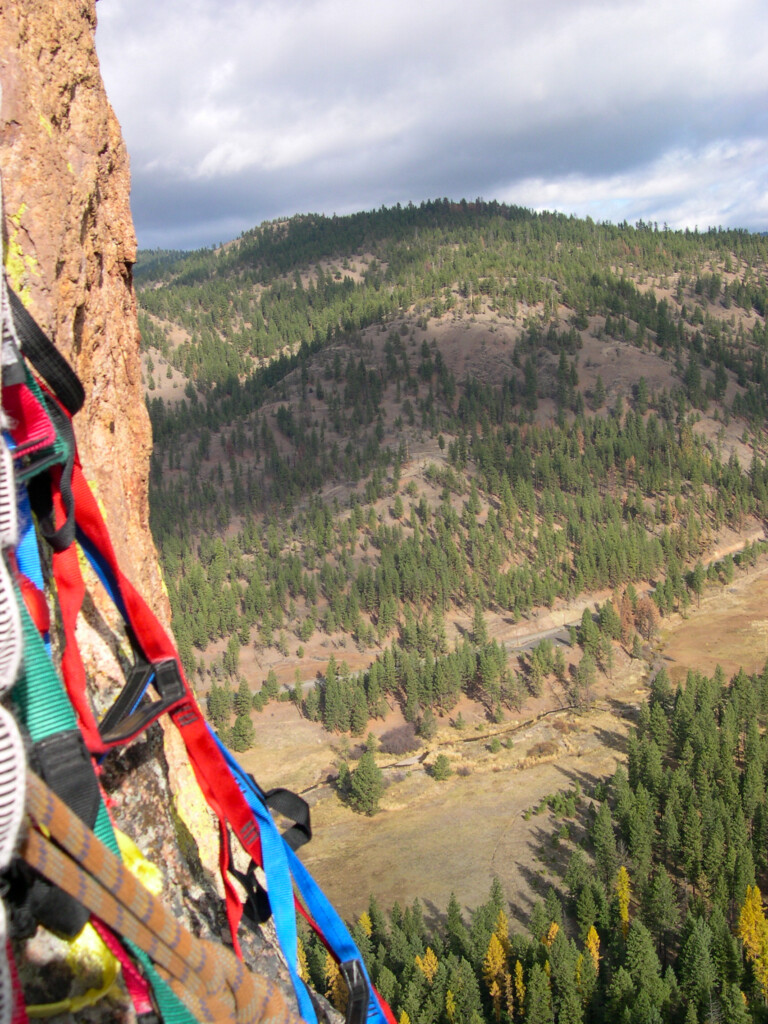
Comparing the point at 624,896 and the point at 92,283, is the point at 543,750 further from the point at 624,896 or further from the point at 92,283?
the point at 92,283

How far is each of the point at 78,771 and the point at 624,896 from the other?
38934 mm

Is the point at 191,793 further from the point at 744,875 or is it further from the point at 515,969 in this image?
the point at 744,875

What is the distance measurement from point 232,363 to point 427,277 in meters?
53.4

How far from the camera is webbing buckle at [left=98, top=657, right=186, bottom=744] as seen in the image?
3254mm

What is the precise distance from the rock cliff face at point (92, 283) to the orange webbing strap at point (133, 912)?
135 cm

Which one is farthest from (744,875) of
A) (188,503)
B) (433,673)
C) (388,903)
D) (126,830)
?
(188,503)

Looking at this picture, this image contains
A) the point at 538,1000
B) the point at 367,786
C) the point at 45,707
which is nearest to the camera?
Answer: the point at 45,707

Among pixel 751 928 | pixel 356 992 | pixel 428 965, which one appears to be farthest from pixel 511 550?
pixel 356 992

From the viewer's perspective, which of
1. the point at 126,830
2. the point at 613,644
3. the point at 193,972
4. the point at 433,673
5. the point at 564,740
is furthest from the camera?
the point at 613,644

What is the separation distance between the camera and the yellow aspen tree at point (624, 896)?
33812mm

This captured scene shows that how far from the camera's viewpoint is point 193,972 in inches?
91.0

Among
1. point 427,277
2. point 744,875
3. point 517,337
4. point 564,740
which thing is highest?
point 427,277

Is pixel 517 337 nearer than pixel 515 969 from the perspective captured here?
No

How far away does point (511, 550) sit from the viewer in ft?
317
